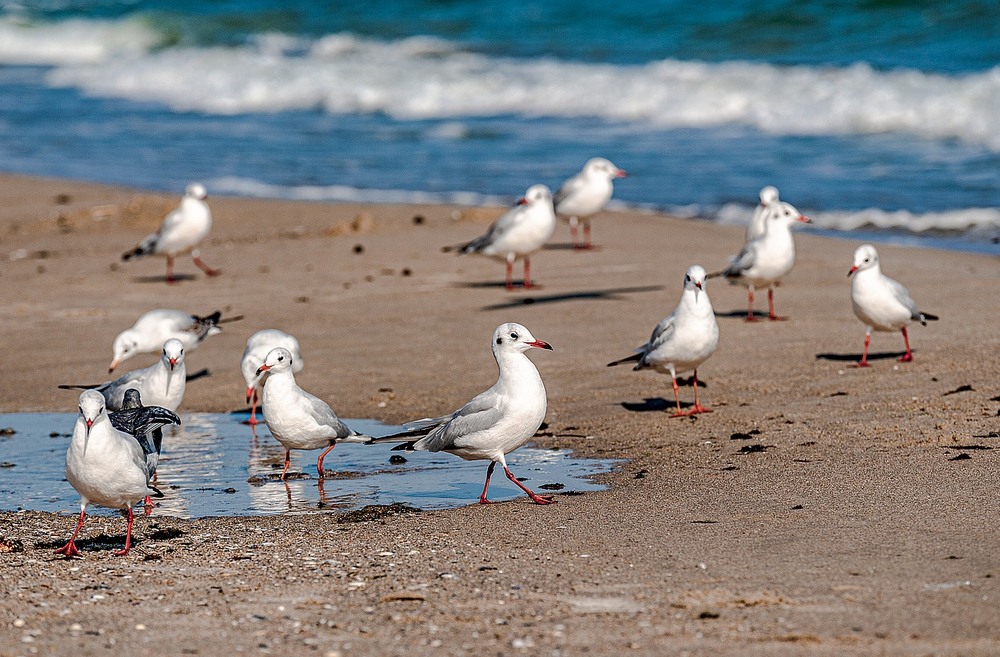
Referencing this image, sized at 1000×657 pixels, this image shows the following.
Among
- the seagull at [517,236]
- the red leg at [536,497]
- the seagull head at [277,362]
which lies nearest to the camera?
the red leg at [536,497]

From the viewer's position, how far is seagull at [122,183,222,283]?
13.6m

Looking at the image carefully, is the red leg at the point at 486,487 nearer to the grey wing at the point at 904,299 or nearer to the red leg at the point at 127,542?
the red leg at the point at 127,542

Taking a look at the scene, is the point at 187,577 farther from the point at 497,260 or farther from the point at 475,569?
the point at 497,260

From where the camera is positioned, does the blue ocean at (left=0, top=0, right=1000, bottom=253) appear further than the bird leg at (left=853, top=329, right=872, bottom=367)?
Yes

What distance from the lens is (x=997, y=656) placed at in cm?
426

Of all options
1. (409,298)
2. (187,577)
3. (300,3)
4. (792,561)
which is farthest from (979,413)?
(300,3)

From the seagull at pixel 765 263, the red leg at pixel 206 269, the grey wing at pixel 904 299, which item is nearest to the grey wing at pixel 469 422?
the grey wing at pixel 904 299

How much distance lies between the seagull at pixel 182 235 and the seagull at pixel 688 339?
240 inches

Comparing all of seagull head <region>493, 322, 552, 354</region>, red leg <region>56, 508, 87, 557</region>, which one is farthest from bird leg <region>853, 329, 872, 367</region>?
red leg <region>56, 508, 87, 557</region>

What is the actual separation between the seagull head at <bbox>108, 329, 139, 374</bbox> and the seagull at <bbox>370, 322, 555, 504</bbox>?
3613mm

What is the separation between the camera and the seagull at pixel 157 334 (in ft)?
32.3

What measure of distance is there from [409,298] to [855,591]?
23.8 feet

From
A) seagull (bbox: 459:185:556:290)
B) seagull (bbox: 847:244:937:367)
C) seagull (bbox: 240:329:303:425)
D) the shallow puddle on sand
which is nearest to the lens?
the shallow puddle on sand

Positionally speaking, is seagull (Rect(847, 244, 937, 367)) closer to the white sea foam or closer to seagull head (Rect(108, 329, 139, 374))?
seagull head (Rect(108, 329, 139, 374))
